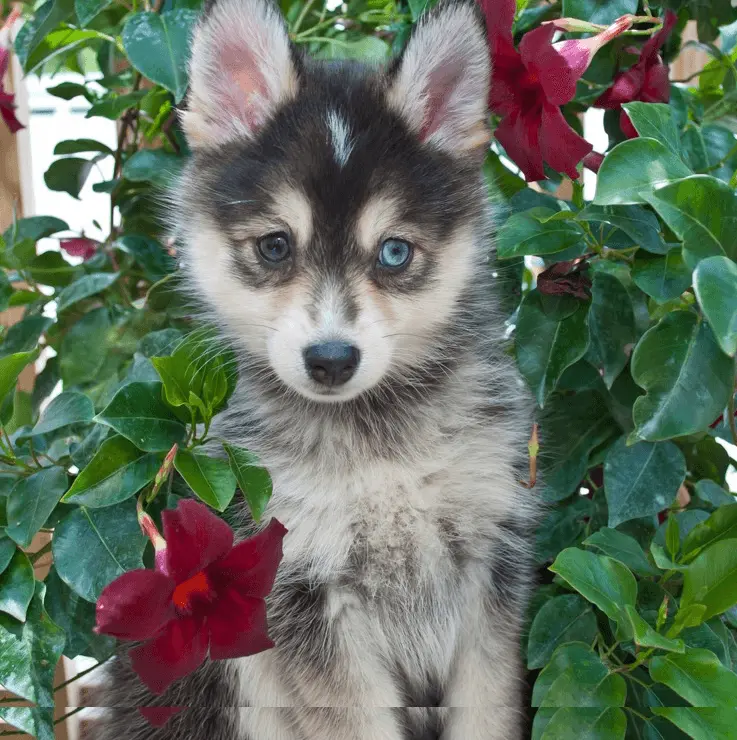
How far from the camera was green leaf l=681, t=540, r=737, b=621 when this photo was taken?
3.60ft

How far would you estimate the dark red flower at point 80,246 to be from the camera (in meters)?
1.82

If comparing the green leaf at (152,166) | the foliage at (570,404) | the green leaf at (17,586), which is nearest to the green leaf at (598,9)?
the foliage at (570,404)

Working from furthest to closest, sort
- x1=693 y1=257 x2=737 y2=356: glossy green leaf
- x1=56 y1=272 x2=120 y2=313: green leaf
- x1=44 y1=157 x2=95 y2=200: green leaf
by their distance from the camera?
x1=44 y1=157 x2=95 y2=200: green leaf < x1=56 y1=272 x2=120 y2=313: green leaf < x1=693 y1=257 x2=737 y2=356: glossy green leaf

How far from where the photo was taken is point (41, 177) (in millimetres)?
1845

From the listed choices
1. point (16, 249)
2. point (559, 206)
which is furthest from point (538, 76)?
point (16, 249)

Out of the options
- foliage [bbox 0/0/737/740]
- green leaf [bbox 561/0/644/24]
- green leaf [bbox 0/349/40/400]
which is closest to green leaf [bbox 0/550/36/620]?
foliage [bbox 0/0/737/740]

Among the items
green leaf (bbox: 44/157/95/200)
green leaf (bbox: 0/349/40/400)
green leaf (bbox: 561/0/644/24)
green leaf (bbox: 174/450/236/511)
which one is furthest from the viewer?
green leaf (bbox: 44/157/95/200)

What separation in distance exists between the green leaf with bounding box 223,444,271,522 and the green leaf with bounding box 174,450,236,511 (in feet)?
0.06

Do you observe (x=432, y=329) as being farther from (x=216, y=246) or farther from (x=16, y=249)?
(x=16, y=249)

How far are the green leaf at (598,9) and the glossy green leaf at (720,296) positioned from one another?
56 cm

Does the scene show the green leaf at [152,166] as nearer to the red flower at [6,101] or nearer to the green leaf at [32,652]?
the red flower at [6,101]

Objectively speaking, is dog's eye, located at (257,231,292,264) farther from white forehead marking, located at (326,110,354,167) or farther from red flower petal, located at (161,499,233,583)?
red flower petal, located at (161,499,233,583)

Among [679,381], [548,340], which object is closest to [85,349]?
[548,340]

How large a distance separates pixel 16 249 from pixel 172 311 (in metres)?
0.32
